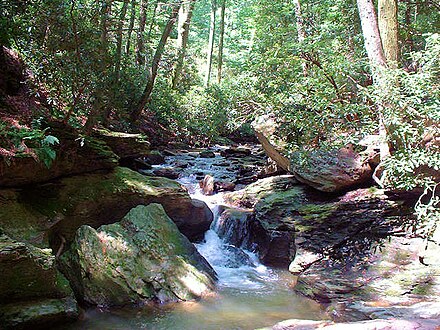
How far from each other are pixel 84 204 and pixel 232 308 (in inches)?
135

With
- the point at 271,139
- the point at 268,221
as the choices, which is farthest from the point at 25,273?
the point at 271,139

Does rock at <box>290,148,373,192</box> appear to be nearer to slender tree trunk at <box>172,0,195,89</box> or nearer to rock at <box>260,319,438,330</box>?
rock at <box>260,319,438,330</box>

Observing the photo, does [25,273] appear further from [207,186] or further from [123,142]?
[207,186]

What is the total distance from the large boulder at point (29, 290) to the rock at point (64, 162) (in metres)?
1.64

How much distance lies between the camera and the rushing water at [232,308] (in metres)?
5.11

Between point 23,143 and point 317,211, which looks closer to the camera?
point 23,143

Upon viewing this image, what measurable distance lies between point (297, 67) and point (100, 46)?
507 centimetres

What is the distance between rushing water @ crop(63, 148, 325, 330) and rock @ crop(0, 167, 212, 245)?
52.0 inches

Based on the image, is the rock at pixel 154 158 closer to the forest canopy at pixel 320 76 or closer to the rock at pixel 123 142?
the forest canopy at pixel 320 76

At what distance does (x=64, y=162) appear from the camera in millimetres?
6930

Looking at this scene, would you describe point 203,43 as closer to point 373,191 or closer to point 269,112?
point 269,112

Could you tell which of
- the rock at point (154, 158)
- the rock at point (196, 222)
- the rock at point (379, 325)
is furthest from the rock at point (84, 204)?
the rock at point (379, 325)

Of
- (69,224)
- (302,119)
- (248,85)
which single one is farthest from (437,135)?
(69,224)

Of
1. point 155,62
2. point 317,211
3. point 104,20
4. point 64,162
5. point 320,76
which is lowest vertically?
point 317,211
